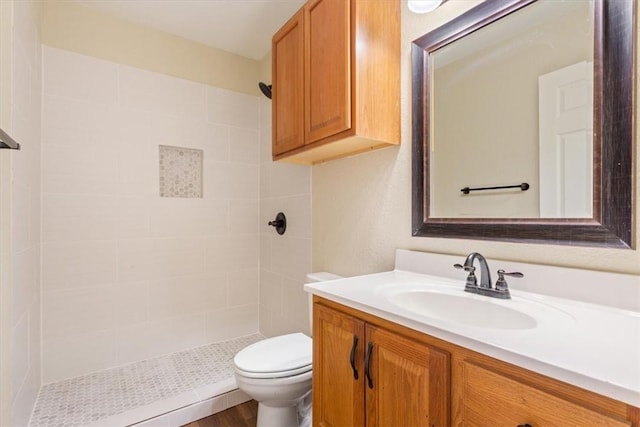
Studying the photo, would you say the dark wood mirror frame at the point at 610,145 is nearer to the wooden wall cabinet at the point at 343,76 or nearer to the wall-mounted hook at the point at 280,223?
the wooden wall cabinet at the point at 343,76

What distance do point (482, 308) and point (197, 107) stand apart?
2249 mm

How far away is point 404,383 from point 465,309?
1.16ft

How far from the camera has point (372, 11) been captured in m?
1.28

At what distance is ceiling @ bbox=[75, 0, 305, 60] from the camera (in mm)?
1897

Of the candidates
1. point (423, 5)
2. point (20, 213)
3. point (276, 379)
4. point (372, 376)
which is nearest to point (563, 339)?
point (372, 376)

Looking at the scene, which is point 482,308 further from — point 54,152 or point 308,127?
point 54,152

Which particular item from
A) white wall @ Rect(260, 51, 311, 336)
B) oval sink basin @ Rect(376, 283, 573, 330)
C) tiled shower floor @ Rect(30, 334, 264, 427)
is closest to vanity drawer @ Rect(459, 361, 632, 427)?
oval sink basin @ Rect(376, 283, 573, 330)

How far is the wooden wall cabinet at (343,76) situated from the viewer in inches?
48.8

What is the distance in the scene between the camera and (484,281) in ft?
3.25

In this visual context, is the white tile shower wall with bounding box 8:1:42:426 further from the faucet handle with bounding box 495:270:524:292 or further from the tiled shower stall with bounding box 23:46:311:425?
the faucet handle with bounding box 495:270:524:292

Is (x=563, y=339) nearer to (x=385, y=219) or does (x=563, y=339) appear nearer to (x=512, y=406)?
(x=512, y=406)

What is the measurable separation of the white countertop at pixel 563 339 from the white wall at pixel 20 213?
1231 mm

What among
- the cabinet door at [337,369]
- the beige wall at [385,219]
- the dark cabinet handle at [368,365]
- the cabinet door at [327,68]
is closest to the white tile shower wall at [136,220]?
the beige wall at [385,219]

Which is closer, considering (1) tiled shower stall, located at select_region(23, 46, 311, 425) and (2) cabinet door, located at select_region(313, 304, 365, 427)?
(2) cabinet door, located at select_region(313, 304, 365, 427)
